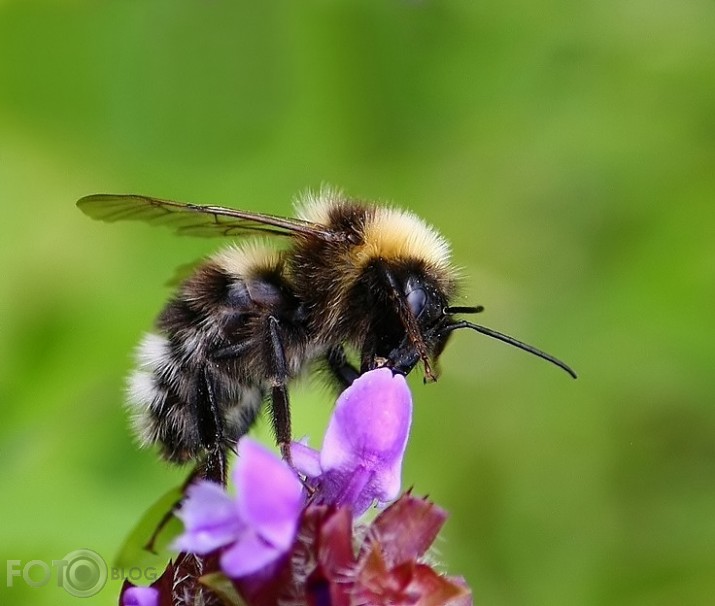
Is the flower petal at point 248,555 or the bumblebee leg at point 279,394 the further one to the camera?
the bumblebee leg at point 279,394

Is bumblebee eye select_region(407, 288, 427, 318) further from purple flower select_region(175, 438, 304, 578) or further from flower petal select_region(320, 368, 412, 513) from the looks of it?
purple flower select_region(175, 438, 304, 578)

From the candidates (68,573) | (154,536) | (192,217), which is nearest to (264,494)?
(154,536)

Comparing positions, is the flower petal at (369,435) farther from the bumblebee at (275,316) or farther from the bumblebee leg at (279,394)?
the bumblebee at (275,316)

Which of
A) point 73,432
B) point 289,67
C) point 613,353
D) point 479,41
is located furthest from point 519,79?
point 73,432

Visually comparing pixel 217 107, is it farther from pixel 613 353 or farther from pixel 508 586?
pixel 508 586

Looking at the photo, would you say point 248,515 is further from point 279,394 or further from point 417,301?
point 417,301

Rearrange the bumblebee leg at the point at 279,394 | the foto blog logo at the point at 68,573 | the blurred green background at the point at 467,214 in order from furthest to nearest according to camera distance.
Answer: the blurred green background at the point at 467,214 < the foto blog logo at the point at 68,573 < the bumblebee leg at the point at 279,394

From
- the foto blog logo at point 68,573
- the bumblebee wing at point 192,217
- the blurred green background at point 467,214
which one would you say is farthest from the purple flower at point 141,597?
the blurred green background at point 467,214
